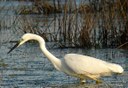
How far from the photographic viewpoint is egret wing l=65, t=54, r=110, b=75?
914cm

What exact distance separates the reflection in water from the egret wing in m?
0.26

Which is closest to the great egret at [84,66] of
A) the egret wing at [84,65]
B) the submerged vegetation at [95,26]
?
the egret wing at [84,65]

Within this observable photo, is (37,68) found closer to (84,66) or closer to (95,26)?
(84,66)

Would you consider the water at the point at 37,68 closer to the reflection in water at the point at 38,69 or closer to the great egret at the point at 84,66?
the reflection in water at the point at 38,69

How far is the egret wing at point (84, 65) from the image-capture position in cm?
914

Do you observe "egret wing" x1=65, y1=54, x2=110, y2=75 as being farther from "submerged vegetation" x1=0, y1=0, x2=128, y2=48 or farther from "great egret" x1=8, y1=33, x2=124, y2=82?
"submerged vegetation" x1=0, y1=0, x2=128, y2=48

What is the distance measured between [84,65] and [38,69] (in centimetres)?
172

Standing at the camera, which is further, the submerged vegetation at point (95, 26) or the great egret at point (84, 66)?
the submerged vegetation at point (95, 26)

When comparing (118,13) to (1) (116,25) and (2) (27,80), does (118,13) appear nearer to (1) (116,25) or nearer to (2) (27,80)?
(1) (116,25)

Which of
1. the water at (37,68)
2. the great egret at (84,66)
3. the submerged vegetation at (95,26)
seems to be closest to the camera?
the great egret at (84,66)

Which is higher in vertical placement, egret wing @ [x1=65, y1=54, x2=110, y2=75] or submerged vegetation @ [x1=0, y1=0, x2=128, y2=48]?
submerged vegetation @ [x1=0, y1=0, x2=128, y2=48]

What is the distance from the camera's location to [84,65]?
921 cm

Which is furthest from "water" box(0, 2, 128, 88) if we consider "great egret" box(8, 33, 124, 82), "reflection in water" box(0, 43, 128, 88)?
"great egret" box(8, 33, 124, 82)

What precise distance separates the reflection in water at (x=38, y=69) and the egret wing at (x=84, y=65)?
26 cm
